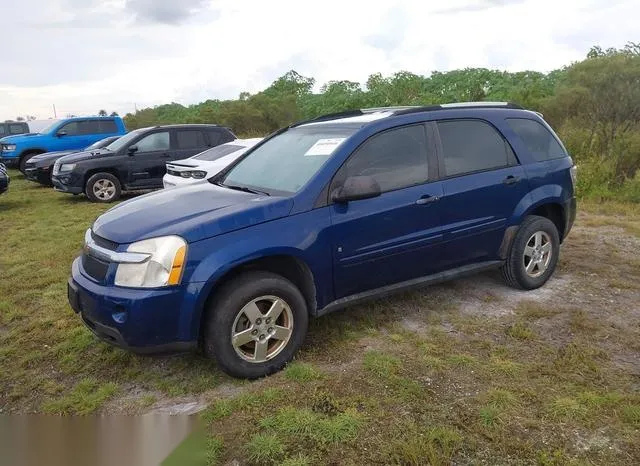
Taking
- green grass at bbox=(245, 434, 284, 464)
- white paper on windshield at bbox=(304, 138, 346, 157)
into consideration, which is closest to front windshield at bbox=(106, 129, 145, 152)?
white paper on windshield at bbox=(304, 138, 346, 157)

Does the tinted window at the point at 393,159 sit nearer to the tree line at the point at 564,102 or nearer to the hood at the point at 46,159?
the tree line at the point at 564,102

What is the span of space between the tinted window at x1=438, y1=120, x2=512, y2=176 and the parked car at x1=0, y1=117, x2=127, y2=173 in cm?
1267

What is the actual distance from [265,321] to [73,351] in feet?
5.41

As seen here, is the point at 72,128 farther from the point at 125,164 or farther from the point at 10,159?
the point at 125,164

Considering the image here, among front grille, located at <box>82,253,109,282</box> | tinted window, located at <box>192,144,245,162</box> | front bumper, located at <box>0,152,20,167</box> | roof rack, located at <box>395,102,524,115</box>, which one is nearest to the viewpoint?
front grille, located at <box>82,253,109,282</box>

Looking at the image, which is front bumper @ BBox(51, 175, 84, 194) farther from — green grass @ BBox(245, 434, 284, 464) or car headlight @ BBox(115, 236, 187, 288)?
green grass @ BBox(245, 434, 284, 464)

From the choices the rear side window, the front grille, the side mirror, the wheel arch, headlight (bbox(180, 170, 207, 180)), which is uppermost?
the rear side window

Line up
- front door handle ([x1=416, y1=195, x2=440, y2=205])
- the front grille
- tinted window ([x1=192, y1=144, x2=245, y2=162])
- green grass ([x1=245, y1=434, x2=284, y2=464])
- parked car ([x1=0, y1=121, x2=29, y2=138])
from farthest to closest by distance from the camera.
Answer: parked car ([x1=0, y1=121, x2=29, y2=138]) < tinted window ([x1=192, y1=144, x2=245, y2=162]) < front door handle ([x1=416, y1=195, x2=440, y2=205]) < the front grille < green grass ([x1=245, y1=434, x2=284, y2=464])

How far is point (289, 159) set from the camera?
4289mm

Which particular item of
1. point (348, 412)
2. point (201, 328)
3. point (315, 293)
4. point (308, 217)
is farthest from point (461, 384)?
Result: point (201, 328)

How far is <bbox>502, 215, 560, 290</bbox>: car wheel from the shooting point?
4.87 metres

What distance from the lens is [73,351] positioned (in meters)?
4.12

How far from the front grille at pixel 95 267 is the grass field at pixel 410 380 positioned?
73 centimetres

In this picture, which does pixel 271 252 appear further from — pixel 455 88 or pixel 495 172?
pixel 455 88
